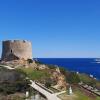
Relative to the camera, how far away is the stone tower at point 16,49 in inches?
2498

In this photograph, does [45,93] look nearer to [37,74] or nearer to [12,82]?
[12,82]

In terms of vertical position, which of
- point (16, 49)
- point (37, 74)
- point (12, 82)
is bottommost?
point (12, 82)

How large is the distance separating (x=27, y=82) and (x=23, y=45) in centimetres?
1876

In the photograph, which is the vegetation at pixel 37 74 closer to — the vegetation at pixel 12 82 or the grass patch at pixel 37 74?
the grass patch at pixel 37 74

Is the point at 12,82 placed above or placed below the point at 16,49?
below

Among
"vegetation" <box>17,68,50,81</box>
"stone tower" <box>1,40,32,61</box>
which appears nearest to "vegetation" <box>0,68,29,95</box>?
"vegetation" <box>17,68,50,81</box>

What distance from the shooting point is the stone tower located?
6344cm

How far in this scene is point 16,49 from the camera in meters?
63.7

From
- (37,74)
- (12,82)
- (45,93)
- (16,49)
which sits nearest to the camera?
(45,93)

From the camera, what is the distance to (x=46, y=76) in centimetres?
5262

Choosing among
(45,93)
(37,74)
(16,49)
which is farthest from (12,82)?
(16,49)

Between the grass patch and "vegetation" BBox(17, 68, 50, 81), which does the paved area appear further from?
the grass patch

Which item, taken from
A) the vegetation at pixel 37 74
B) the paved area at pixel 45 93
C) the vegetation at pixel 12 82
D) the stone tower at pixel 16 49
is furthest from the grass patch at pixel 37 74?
the stone tower at pixel 16 49

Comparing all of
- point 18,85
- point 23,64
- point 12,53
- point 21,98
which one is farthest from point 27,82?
point 12,53
